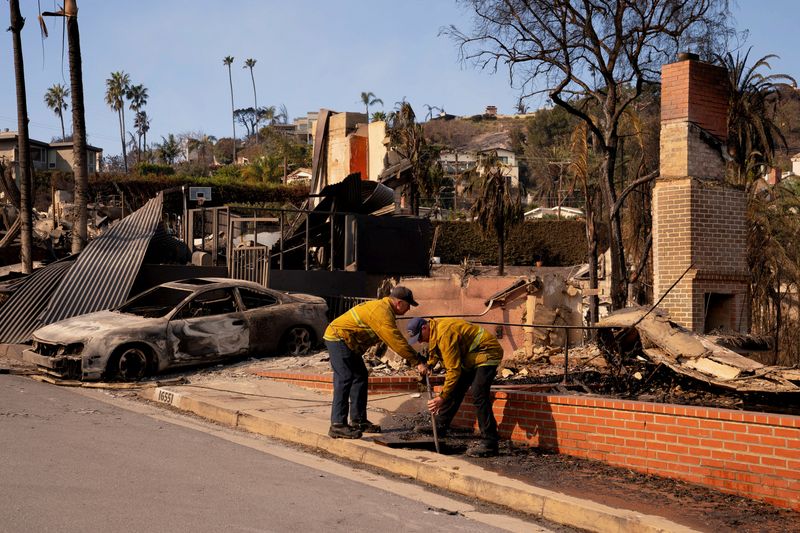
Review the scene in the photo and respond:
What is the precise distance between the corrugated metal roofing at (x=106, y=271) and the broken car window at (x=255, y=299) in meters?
3.29

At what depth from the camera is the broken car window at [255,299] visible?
1454 centimetres

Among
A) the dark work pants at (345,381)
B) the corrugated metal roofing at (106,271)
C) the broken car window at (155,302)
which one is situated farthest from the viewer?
the corrugated metal roofing at (106,271)

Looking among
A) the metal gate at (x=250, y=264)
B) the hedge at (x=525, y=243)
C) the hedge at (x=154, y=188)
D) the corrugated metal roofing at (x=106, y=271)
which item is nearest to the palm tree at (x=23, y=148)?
the corrugated metal roofing at (x=106, y=271)

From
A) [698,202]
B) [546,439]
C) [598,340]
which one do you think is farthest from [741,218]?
[546,439]

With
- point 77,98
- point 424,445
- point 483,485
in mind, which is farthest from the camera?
point 77,98

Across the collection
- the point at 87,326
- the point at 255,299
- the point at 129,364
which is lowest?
the point at 129,364

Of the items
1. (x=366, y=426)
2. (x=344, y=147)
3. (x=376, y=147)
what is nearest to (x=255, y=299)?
(x=366, y=426)

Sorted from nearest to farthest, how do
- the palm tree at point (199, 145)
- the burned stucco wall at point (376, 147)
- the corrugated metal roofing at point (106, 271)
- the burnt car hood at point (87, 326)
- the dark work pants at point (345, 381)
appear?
the dark work pants at point (345, 381) → the burnt car hood at point (87, 326) → the corrugated metal roofing at point (106, 271) → the burned stucco wall at point (376, 147) → the palm tree at point (199, 145)

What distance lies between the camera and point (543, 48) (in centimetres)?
2002

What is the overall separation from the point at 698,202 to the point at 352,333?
621 centimetres

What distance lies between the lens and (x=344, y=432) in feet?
28.2

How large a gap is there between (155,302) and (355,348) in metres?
7.42

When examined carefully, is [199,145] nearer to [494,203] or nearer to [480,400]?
[494,203]

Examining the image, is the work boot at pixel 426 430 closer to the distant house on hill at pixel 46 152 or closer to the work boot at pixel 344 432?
the work boot at pixel 344 432
